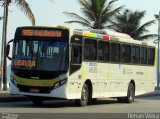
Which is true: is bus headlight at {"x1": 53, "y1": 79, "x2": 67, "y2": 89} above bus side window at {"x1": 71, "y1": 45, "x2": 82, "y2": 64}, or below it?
below

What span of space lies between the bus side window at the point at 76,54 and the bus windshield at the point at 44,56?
0.37 metres

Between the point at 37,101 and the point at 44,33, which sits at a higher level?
the point at 44,33

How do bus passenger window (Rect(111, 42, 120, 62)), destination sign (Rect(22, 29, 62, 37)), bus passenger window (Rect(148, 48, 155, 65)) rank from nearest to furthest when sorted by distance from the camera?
destination sign (Rect(22, 29, 62, 37)), bus passenger window (Rect(111, 42, 120, 62)), bus passenger window (Rect(148, 48, 155, 65))

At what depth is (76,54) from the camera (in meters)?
23.1

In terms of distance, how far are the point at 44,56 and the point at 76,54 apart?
1.29 m

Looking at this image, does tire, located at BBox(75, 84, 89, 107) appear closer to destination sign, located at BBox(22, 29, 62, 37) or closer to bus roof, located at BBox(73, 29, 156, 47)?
bus roof, located at BBox(73, 29, 156, 47)

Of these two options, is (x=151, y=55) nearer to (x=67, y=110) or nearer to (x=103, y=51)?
(x=103, y=51)

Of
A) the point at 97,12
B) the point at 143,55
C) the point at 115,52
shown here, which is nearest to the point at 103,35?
the point at 115,52

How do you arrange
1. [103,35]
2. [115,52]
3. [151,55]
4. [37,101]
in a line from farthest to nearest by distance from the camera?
[151,55] < [115,52] < [103,35] < [37,101]

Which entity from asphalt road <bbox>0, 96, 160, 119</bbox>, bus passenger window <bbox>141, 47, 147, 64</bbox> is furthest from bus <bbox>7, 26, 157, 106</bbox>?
bus passenger window <bbox>141, 47, 147, 64</bbox>

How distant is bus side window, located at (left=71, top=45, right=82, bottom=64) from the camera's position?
904 inches

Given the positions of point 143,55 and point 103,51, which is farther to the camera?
point 143,55

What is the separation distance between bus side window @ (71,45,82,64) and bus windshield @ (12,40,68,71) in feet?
1.21

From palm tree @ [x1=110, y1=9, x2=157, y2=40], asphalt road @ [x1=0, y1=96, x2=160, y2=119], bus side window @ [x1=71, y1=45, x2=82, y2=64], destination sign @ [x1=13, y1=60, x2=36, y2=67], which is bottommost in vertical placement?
asphalt road @ [x1=0, y1=96, x2=160, y2=119]
